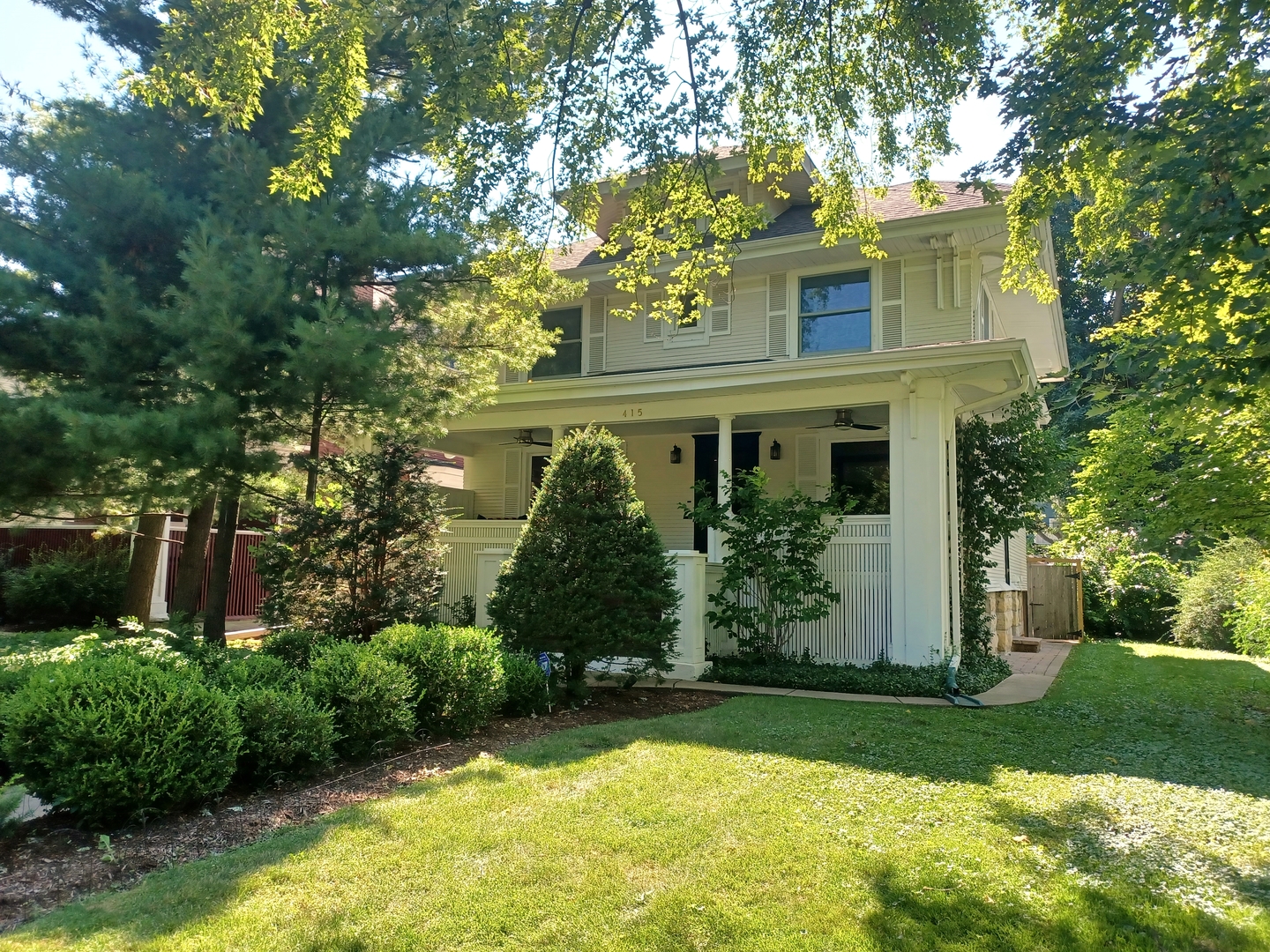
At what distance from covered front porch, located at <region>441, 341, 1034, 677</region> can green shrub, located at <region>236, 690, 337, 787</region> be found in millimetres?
5118

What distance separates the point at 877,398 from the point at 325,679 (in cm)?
754

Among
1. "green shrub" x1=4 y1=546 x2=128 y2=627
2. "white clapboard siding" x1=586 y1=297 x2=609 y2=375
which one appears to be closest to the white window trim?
"white clapboard siding" x1=586 y1=297 x2=609 y2=375

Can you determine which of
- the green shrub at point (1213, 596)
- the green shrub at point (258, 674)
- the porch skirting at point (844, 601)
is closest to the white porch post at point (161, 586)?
the porch skirting at point (844, 601)

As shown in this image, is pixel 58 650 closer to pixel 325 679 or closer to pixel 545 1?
pixel 325 679

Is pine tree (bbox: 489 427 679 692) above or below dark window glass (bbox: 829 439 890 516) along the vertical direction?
below

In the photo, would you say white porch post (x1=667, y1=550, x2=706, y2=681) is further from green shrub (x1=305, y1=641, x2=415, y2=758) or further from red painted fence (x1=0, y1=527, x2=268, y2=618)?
red painted fence (x1=0, y1=527, x2=268, y2=618)

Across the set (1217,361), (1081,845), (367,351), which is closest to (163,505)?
(367,351)

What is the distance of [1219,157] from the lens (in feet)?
14.3

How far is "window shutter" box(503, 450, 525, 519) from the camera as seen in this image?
1557 centimetres

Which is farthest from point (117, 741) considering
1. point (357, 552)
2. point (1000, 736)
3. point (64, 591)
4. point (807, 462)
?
point (807, 462)

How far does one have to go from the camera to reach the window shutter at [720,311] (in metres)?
12.9

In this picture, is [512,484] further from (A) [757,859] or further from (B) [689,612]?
(A) [757,859]

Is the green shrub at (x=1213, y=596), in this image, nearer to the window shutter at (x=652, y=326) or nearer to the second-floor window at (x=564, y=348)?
the window shutter at (x=652, y=326)

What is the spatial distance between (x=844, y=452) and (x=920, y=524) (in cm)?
350
